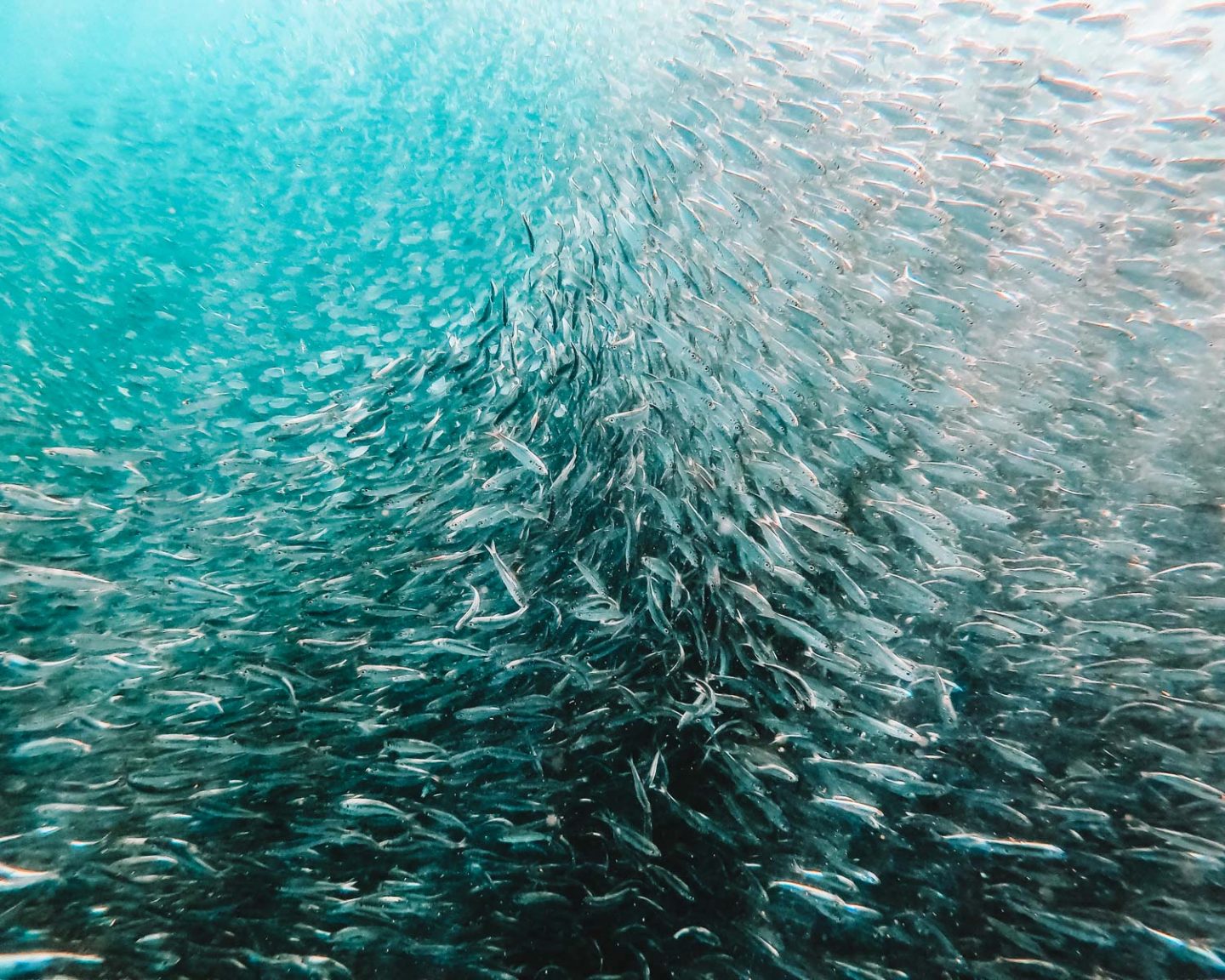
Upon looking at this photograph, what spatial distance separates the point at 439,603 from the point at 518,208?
2.83 metres

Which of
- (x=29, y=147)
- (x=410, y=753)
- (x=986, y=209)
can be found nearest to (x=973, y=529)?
(x=986, y=209)

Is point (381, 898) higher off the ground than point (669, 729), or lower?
lower

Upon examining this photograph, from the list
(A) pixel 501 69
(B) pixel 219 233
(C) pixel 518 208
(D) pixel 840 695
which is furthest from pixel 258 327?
(D) pixel 840 695

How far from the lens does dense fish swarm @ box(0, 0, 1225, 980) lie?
265 cm

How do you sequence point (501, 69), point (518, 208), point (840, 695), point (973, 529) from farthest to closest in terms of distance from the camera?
Answer: point (501, 69) → point (518, 208) → point (973, 529) → point (840, 695)

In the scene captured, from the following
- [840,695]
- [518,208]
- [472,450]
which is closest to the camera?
[840,695]

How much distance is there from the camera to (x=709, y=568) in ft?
10.00

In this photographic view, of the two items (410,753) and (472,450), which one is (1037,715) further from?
(472,450)

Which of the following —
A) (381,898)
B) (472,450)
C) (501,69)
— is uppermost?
(501,69)

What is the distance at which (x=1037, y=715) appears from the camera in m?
3.04

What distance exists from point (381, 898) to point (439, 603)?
1270 mm

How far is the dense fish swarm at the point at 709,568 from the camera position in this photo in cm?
265

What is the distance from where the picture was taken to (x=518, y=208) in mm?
4457

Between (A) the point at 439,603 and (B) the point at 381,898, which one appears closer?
(B) the point at 381,898
